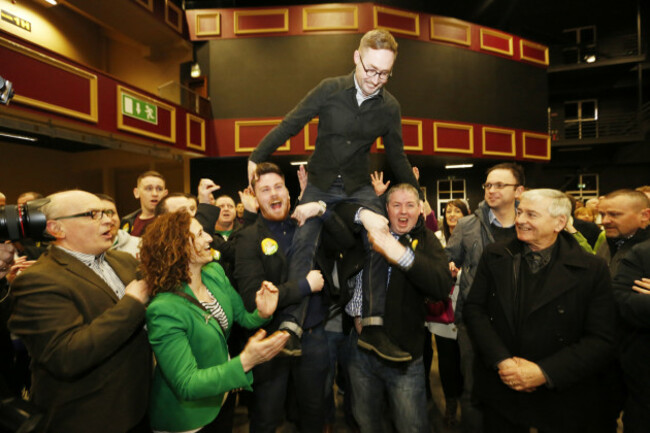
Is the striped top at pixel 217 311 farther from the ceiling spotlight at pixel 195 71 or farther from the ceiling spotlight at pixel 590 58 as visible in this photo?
the ceiling spotlight at pixel 590 58

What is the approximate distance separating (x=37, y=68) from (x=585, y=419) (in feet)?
23.7

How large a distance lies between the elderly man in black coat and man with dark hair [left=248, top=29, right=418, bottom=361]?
2.16 feet

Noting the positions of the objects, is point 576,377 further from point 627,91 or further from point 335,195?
point 627,91

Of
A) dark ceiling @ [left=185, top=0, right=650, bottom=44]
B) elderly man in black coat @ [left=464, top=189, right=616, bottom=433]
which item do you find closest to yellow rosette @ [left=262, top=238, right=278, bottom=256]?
elderly man in black coat @ [left=464, top=189, right=616, bottom=433]

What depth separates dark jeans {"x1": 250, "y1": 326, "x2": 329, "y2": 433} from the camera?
1.97m

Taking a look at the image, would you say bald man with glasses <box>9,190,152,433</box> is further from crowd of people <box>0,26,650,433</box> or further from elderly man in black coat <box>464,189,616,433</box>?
elderly man in black coat <box>464,189,616,433</box>

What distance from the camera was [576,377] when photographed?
1.65 metres

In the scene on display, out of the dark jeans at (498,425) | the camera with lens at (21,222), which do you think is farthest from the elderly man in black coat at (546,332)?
the camera with lens at (21,222)

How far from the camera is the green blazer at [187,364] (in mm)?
1394

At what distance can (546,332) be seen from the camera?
1755mm

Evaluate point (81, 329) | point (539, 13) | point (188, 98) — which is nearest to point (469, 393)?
point (81, 329)

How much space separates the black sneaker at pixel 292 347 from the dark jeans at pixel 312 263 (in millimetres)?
94

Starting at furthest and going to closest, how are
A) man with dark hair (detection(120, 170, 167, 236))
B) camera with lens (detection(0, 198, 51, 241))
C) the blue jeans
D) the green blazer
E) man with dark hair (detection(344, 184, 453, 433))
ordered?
man with dark hair (detection(120, 170, 167, 236)) < the blue jeans < man with dark hair (detection(344, 184, 453, 433)) < the green blazer < camera with lens (detection(0, 198, 51, 241))

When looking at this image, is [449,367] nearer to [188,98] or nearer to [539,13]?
[188,98]
